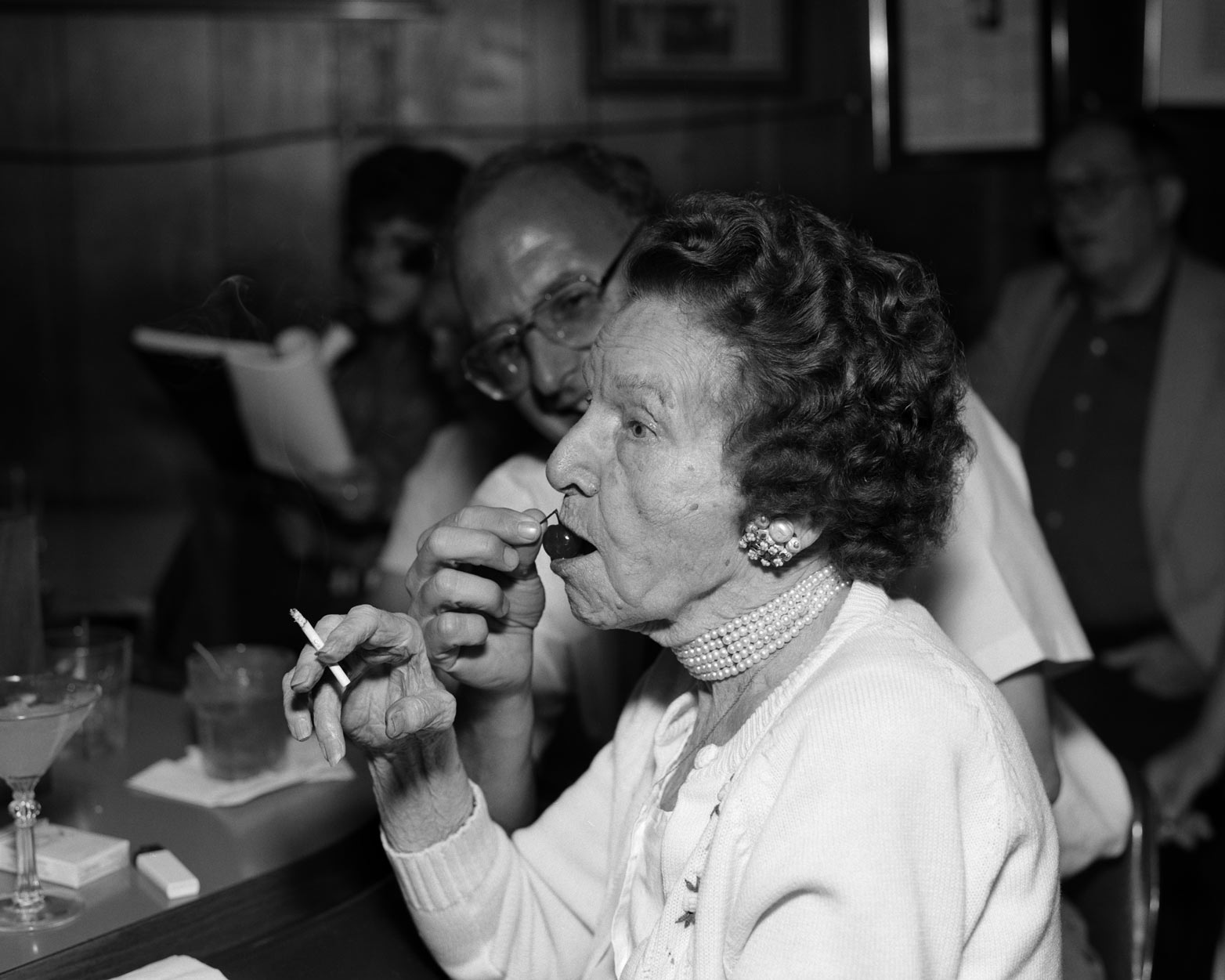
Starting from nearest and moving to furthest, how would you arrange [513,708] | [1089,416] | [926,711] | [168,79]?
[926,711] → [513,708] → [1089,416] → [168,79]

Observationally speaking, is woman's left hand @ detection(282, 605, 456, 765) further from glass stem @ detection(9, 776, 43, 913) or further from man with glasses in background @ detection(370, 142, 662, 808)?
man with glasses in background @ detection(370, 142, 662, 808)

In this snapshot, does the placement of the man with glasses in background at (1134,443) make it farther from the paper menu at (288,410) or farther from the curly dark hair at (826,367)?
the curly dark hair at (826,367)

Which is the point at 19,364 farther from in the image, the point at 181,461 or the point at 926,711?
the point at 926,711

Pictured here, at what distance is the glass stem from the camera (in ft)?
4.68

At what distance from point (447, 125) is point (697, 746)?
3412mm

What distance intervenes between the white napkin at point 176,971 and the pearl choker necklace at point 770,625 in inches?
23.1

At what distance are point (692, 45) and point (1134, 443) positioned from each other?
6.52 feet

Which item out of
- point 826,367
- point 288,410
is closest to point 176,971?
point 826,367

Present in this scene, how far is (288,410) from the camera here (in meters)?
3.27

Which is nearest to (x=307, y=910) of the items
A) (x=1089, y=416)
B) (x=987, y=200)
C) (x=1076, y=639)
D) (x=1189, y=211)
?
(x=1076, y=639)

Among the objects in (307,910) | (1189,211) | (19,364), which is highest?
(1189,211)

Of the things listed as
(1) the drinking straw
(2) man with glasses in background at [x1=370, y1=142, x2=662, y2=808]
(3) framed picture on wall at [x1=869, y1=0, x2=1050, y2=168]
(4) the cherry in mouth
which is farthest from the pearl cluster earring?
(3) framed picture on wall at [x1=869, y1=0, x2=1050, y2=168]

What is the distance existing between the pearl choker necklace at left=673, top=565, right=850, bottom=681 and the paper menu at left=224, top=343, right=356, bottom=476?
2.00 metres

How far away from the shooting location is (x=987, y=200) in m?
4.71
